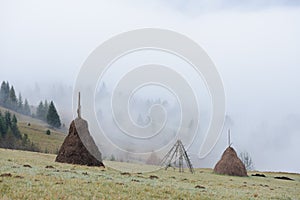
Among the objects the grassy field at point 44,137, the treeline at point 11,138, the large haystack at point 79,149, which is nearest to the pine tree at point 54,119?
the grassy field at point 44,137

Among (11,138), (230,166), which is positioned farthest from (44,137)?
(230,166)

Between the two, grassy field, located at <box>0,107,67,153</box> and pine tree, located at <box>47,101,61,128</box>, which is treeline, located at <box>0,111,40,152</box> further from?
pine tree, located at <box>47,101,61,128</box>

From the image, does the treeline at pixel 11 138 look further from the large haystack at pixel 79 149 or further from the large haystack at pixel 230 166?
the large haystack at pixel 79 149

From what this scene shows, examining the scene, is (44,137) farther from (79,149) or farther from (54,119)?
(79,149)

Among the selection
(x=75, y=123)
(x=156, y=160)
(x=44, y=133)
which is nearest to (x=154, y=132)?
(x=156, y=160)

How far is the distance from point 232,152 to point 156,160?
102 feet

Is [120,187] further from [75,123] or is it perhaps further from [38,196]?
[75,123]

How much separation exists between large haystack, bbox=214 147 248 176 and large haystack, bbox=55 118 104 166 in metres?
20.1

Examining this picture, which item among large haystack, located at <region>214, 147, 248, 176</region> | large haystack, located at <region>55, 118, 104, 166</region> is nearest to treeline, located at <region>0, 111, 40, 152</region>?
large haystack, located at <region>214, 147, 248, 176</region>

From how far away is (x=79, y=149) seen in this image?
35.8 m

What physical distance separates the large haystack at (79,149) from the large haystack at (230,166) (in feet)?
65.9

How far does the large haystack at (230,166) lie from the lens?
162ft

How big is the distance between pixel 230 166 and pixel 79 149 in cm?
2251

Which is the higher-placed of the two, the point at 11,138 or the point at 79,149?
the point at 11,138
